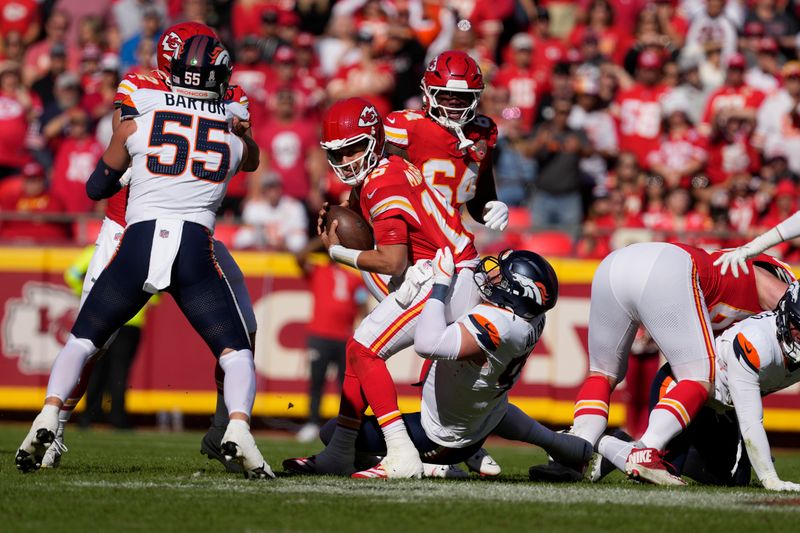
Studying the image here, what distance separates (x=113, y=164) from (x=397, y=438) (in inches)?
73.2

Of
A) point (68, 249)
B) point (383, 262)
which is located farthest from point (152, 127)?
point (68, 249)

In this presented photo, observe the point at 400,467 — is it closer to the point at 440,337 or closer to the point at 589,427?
the point at 440,337

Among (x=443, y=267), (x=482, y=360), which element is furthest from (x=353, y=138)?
(x=482, y=360)

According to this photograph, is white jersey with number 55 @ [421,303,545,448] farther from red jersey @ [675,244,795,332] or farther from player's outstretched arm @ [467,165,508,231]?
player's outstretched arm @ [467,165,508,231]

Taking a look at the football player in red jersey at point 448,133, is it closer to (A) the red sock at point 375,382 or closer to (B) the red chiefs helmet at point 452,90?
(B) the red chiefs helmet at point 452,90

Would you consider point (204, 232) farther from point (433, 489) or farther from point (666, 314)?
point (666, 314)

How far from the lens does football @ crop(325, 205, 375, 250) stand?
6785 mm

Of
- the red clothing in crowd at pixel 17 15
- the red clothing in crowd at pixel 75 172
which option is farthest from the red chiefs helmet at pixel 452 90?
the red clothing in crowd at pixel 17 15

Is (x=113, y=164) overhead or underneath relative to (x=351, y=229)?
overhead

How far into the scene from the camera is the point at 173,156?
6.18m

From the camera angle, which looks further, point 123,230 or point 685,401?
point 123,230

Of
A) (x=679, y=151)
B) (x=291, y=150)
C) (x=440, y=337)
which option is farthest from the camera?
(x=291, y=150)

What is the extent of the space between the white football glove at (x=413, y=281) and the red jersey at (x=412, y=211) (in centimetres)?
24

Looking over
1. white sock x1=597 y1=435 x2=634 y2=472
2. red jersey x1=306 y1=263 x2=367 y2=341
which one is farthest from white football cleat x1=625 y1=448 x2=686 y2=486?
red jersey x1=306 y1=263 x2=367 y2=341
